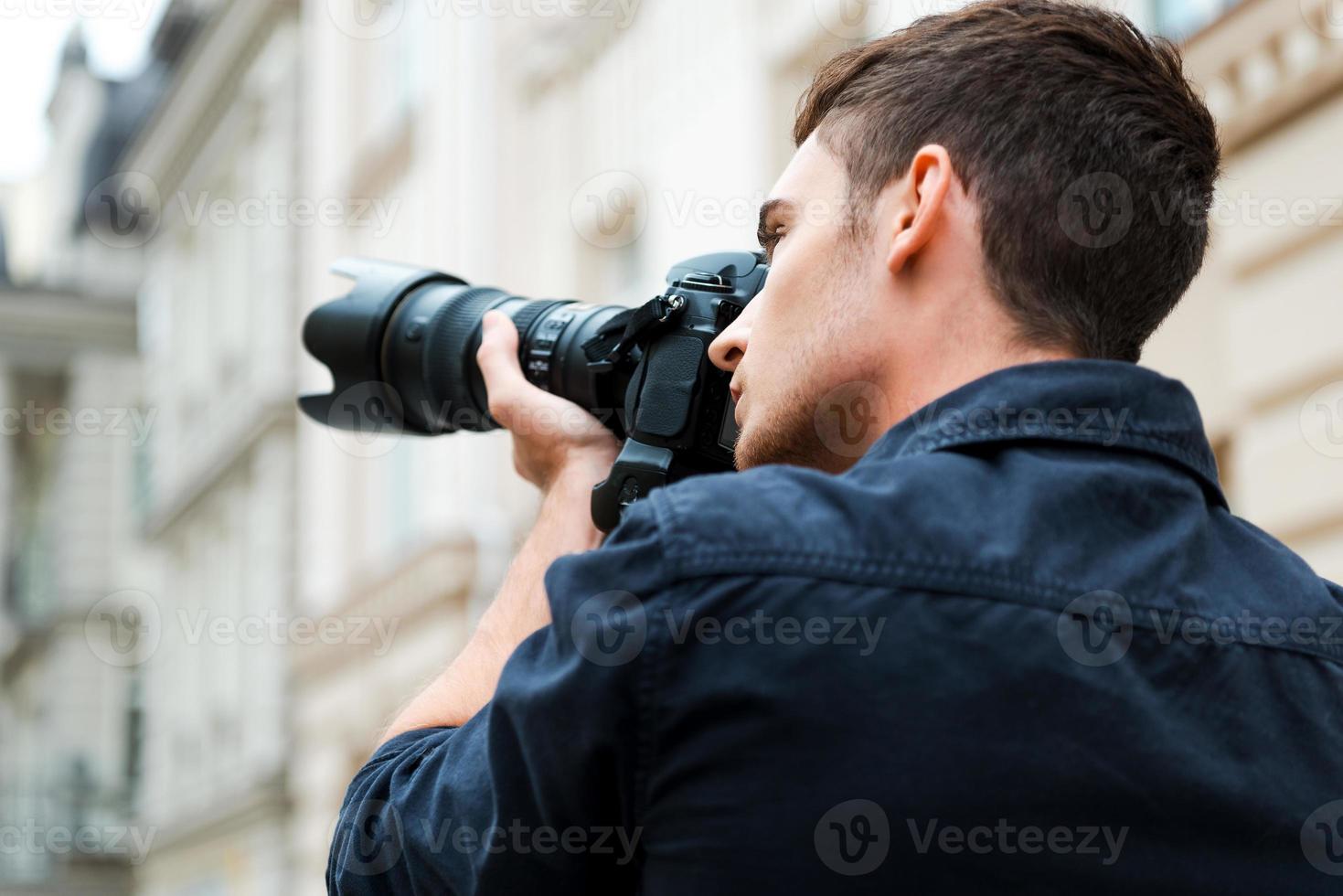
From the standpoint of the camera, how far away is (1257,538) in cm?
122

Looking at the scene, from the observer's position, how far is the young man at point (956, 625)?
1.02m

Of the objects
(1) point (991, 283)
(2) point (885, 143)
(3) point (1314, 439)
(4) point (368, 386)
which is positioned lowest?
(3) point (1314, 439)

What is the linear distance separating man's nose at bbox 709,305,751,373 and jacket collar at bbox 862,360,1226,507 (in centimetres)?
36

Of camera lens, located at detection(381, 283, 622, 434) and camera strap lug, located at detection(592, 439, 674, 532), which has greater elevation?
camera lens, located at detection(381, 283, 622, 434)

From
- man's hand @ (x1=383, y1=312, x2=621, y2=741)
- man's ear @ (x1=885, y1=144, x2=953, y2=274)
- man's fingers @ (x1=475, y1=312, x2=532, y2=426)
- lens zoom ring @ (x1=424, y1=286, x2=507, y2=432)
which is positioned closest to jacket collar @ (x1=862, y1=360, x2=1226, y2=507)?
man's ear @ (x1=885, y1=144, x2=953, y2=274)

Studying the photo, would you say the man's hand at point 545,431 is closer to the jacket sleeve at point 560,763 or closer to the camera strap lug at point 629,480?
the camera strap lug at point 629,480

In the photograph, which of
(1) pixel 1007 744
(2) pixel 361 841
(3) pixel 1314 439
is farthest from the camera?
(3) pixel 1314 439

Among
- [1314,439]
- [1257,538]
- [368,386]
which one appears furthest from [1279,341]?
[1257,538]

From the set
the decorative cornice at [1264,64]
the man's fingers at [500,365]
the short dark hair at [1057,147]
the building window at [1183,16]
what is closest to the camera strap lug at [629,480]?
the man's fingers at [500,365]

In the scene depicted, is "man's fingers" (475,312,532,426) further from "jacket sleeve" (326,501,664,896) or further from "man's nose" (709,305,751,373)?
"jacket sleeve" (326,501,664,896)

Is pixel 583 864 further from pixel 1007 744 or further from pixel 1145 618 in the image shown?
pixel 1145 618

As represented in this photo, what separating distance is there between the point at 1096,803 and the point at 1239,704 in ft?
0.48

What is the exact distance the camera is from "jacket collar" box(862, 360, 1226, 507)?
1.13m

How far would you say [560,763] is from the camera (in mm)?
1033
